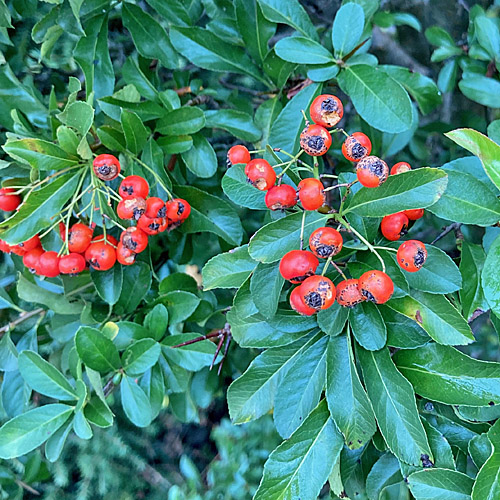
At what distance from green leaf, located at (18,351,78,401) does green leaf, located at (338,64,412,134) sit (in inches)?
36.0

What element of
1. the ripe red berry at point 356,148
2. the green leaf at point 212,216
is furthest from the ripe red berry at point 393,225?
the green leaf at point 212,216

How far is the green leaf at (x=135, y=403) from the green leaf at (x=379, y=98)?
31.7 inches

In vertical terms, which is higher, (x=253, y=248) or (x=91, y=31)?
(x=91, y=31)

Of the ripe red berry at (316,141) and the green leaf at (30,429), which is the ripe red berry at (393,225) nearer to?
the ripe red berry at (316,141)

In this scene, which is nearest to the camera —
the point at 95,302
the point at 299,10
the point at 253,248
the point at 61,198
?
the point at 253,248

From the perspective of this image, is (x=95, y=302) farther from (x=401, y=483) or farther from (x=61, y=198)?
(x=401, y=483)

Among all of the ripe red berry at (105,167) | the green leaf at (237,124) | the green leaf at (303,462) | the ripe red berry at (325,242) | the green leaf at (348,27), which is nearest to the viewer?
the ripe red berry at (325,242)

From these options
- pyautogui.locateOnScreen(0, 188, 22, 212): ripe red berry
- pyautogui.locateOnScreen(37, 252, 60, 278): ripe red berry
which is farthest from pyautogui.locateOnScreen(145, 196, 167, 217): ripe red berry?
pyautogui.locateOnScreen(0, 188, 22, 212): ripe red berry

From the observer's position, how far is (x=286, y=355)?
0.97 m

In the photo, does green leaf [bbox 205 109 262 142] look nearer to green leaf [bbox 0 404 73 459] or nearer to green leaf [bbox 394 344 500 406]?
green leaf [bbox 394 344 500 406]

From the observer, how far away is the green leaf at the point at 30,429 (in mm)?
1032

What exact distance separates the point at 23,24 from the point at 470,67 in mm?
1330

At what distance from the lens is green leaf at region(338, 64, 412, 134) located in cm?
104

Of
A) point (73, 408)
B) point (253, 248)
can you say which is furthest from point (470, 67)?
point (73, 408)
